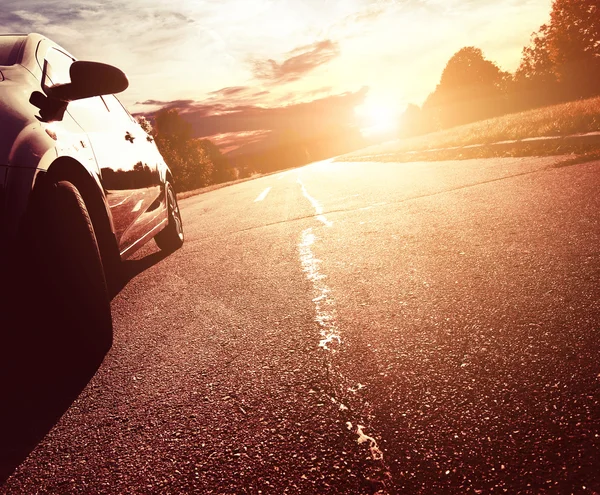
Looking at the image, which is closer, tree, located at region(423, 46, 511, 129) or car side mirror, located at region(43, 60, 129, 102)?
car side mirror, located at region(43, 60, 129, 102)

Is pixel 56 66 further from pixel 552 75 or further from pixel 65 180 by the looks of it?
pixel 552 75

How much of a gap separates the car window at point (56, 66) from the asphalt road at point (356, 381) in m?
1.85

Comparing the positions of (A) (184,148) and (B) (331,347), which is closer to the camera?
(B) (331,347)

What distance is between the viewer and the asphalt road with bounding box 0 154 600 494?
1.28m

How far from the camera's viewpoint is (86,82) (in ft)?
8.70

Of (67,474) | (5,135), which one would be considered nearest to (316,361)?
Result: (67,474)

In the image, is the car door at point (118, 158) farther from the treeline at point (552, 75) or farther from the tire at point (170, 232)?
the treeline at point (552, 75)

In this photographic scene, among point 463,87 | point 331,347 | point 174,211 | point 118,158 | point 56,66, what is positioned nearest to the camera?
point 331,347

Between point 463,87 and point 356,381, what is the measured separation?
72.8m

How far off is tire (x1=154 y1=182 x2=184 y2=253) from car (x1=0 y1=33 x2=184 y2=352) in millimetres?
1517

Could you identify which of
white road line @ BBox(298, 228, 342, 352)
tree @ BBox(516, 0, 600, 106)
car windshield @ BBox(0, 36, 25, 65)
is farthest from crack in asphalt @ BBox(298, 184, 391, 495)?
tree @ BBox(516, 0, 600, 106)

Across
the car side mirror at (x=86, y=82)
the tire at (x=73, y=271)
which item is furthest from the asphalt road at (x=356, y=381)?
the car side mirror at (x=86, y=82)

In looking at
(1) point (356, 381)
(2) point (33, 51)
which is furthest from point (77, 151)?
(1) point (356, 381)

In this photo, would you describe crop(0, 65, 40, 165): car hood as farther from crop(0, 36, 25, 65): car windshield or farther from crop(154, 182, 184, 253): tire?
crop(154, 182, 184, 253): tire
